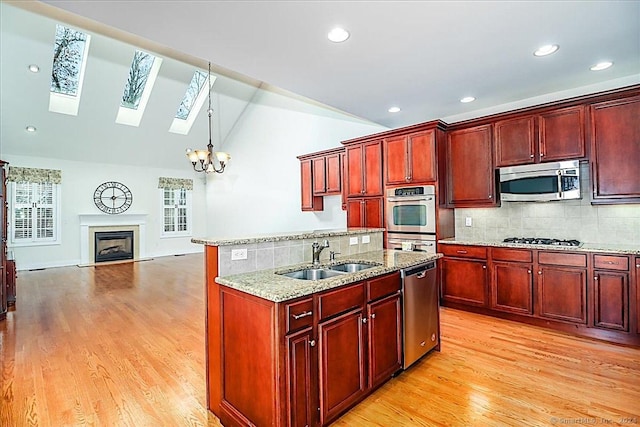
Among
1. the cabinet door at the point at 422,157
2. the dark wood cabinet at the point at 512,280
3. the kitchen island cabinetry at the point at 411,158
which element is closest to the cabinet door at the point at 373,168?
the kitchen island cabinetry at the point at 411,158

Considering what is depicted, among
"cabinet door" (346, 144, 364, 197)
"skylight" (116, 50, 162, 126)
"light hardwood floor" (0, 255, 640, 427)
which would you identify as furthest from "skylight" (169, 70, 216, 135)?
"light hardwood floor" (0, 255, 640, 427)

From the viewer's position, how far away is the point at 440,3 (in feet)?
7.09

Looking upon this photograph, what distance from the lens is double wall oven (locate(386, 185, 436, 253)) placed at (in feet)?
14.0

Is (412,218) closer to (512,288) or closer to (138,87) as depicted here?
(512,288)

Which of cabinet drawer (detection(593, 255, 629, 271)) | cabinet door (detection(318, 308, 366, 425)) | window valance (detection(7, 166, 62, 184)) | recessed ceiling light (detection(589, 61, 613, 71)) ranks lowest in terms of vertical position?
cabinet door (detection(318, 308, 366, 425))

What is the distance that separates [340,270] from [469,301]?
91.4 inches

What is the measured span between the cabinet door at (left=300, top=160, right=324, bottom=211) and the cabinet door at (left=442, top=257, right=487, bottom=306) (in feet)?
8.97

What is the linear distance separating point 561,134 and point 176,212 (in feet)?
32.0

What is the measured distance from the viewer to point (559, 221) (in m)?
3.80

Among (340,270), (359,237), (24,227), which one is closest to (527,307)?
(359,237)

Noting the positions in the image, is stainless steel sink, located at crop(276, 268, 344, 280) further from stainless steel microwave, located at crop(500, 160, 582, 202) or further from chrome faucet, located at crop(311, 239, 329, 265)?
stainless steel microwave, located at crop(500, 160, 582, 202)

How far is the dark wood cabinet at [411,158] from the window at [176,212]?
7658 mm

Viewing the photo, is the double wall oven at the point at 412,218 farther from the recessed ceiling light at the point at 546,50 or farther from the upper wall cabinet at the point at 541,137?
the recessed ceiling light at the point at 546,50

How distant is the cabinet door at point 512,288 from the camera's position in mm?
3574
